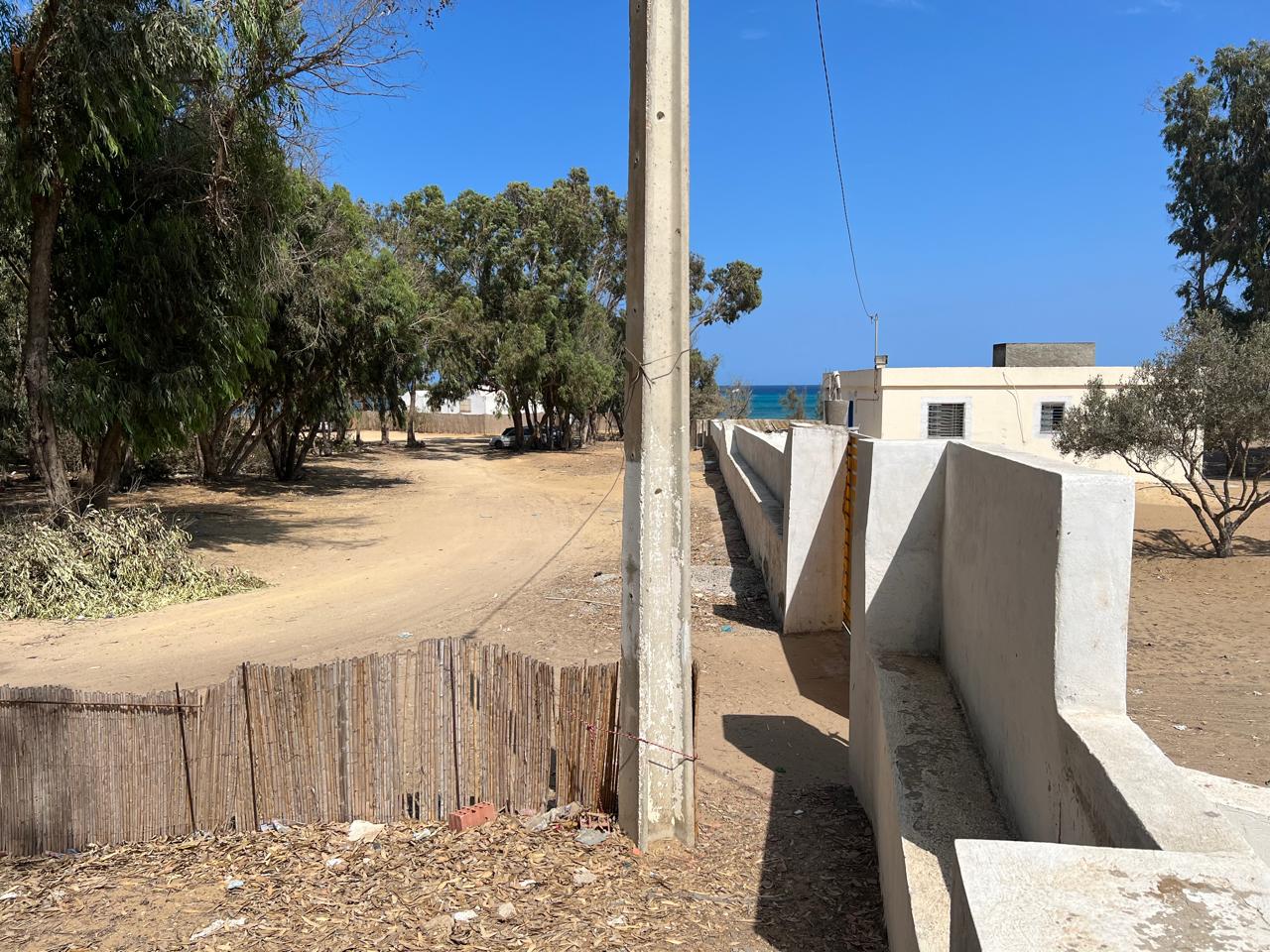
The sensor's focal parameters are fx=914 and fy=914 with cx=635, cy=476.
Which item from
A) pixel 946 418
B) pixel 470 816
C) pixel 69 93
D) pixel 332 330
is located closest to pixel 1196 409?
pixel 946 418

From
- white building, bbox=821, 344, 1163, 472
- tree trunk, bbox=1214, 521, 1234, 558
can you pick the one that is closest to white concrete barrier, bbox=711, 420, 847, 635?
tree trunk, bbox=1214, 521, 1234, 558

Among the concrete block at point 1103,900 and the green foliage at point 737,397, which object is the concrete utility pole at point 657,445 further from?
the green foliage at point 737,397

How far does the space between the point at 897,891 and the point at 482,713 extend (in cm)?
229

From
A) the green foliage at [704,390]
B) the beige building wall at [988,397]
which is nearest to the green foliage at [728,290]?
the green foliage at [704,390]

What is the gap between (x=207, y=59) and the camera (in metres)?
11.1

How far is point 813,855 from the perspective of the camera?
4.83m

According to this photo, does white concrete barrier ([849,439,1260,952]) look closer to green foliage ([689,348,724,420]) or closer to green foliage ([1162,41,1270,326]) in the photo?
green foliage ([1162,41,1270,326])

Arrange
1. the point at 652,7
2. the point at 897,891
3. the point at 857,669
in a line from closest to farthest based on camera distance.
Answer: the point at 897,891, the point at 652,7, the point at 857,669

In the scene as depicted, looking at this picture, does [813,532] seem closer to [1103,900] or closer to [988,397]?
[1103,900]

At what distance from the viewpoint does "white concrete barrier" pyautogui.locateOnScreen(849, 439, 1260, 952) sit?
2.62 m

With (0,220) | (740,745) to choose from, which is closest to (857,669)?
(740,745)

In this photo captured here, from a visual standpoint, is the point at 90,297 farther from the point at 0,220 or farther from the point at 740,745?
the point at 740,745

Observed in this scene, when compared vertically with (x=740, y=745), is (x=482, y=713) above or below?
above

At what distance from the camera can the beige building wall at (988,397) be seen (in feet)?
88.3
